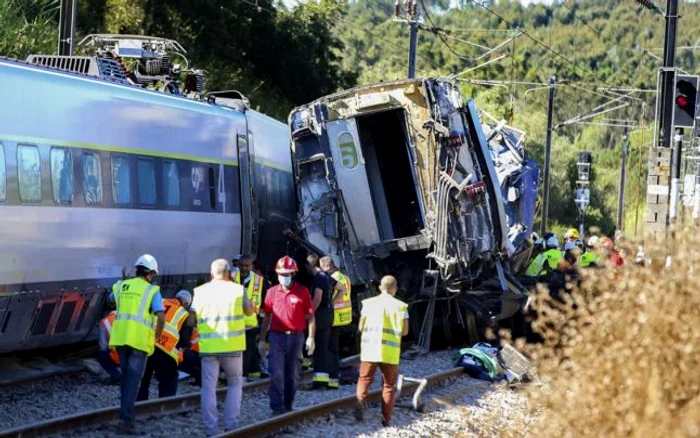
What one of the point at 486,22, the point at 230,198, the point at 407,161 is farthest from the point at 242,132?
the point at 486,22

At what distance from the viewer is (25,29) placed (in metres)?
28.1

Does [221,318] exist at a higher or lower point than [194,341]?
higher

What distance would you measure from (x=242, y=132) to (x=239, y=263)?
4788mm

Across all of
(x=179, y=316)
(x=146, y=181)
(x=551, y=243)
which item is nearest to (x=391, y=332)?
(x=179, y=316)

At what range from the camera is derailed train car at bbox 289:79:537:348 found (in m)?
18.4

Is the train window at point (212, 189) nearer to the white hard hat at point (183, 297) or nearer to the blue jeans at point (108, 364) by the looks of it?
the blue jeans at point (108, 364)

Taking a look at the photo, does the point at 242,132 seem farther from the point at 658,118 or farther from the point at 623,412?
the point at 623,412

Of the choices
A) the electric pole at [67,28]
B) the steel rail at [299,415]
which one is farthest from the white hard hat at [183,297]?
the electric pole at [67,28]

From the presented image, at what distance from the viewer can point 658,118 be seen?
75.5ft

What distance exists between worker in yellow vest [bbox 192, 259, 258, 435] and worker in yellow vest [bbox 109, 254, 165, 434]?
39 centimetres

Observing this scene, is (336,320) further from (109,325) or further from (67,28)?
(67,28)

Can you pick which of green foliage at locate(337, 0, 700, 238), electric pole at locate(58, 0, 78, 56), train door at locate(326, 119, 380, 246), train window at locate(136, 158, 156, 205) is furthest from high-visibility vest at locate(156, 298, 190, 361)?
green foliage at locate(337, 0, 700, 238)

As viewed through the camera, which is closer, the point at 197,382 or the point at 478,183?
the point at 197,382

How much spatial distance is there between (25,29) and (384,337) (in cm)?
1778
